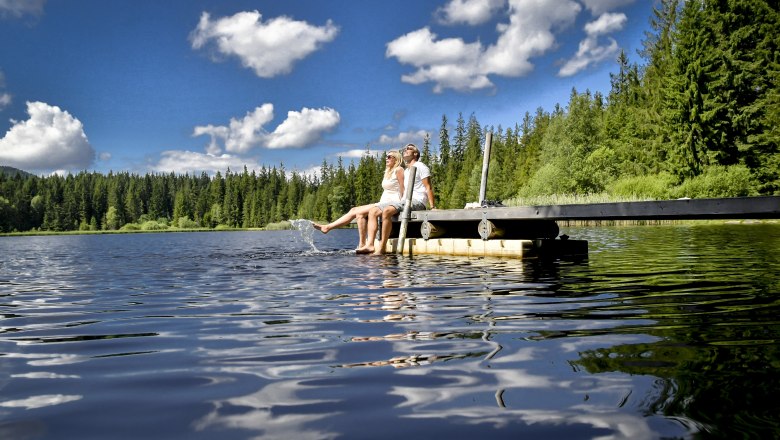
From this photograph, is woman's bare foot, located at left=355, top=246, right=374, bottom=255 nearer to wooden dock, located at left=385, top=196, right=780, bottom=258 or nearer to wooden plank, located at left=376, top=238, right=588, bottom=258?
wooden dock, located at left=385, top=196, right=780, bottom=258

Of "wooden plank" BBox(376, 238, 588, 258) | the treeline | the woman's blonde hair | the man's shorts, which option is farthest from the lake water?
the treeline

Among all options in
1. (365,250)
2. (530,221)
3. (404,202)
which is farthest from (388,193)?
(530,221)

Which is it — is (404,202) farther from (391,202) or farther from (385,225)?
(385,225)

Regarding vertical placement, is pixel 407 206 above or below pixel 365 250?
above

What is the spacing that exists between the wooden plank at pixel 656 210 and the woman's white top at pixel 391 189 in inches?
89.5

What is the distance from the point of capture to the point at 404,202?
1402cm

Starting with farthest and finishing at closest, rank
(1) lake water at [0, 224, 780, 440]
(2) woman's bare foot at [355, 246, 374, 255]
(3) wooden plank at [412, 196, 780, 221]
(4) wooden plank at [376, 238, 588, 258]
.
A: (2) woman's bare foot at [355, 246, 374, 255] < (4) wooden plank at [376, 238, 588, 258] < (3) wooden plank at [412, 196, 780, 221] < (1) lake water at [0, 224, 780, 440]

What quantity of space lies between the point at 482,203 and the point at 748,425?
10931 millimetres

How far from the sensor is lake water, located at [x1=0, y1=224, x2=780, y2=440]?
214 centimetres

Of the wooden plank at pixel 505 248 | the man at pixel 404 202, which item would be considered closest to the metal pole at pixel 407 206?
the man at pixel 404 202

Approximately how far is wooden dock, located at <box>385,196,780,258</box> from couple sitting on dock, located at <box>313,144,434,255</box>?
0.50 metres

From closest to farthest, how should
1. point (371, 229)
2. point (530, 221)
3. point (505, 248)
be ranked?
point (505, 248)
point (530, 221)
point (371, 229)

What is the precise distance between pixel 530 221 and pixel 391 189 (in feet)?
11.5

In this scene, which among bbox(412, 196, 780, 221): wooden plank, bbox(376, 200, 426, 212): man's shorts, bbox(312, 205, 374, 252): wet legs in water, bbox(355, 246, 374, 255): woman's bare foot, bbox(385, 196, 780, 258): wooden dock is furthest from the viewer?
bbox(355, 246, 374, 255): woman's bare foot
